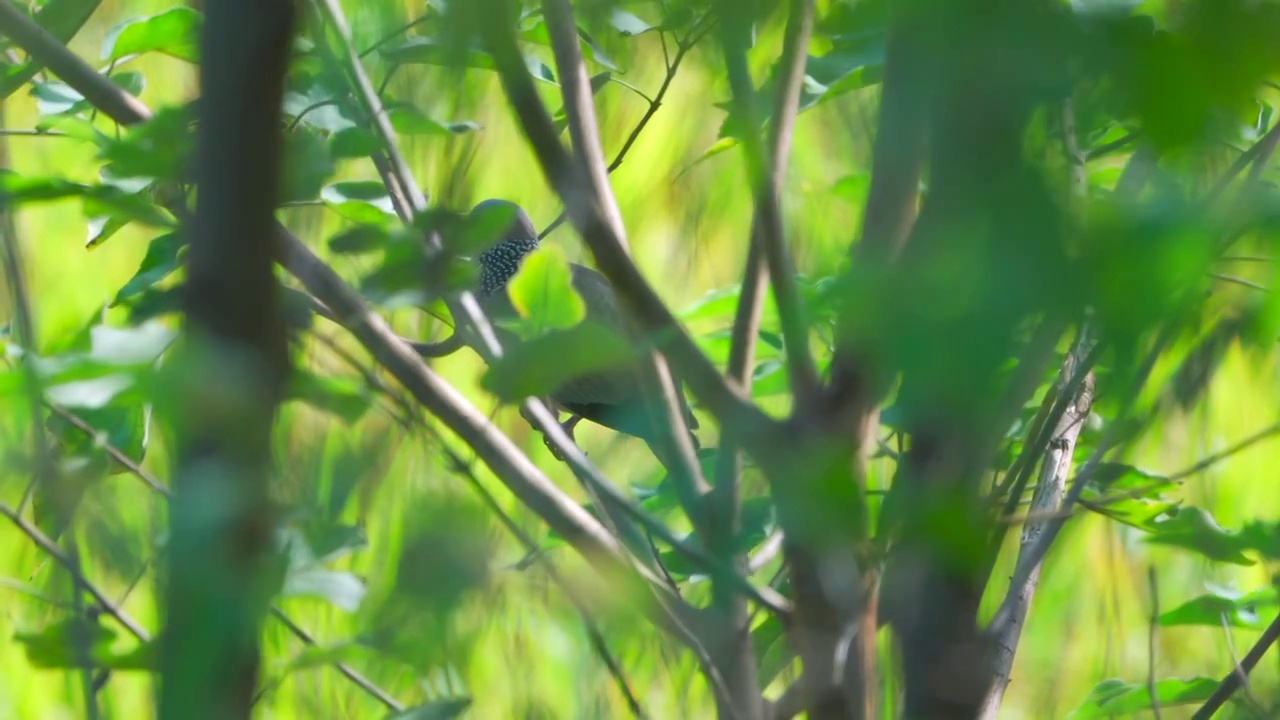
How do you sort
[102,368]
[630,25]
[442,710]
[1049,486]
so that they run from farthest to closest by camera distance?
1. [1049,486]
2. [630,25]
3. [442,710]
4. [102,368]

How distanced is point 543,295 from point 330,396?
88 millimetres

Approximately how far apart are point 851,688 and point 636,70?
49 cm

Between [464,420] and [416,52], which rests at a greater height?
[416,52]

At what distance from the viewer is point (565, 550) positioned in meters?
0.80

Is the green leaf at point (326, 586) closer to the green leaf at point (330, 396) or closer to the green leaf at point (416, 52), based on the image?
the green leaf at point (330, 396)

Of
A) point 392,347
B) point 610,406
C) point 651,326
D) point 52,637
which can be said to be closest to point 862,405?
point 651,326

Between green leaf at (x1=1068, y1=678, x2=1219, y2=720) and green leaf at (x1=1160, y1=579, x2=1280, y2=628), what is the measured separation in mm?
37

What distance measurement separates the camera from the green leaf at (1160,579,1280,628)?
726mm

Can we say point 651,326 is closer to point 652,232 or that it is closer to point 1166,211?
point 1166,211

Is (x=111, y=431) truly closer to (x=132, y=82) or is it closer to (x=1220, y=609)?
(x=132, y=82)

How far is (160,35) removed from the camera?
1.98ft

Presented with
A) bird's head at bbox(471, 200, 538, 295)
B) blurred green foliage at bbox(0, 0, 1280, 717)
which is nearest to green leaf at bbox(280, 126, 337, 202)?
blurred green foliage at bbox(0, 0, 1280, 717)

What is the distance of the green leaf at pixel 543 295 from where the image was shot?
46cm

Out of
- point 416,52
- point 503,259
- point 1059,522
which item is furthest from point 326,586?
point 503,259
